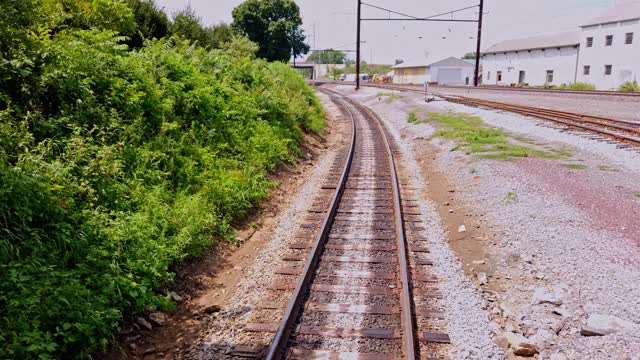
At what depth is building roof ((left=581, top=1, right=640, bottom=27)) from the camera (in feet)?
148

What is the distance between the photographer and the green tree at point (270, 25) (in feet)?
183

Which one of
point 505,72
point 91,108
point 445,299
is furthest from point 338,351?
point 505,72

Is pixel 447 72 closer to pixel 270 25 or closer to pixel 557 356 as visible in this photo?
pixel 270 25

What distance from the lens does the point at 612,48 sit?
47219mm

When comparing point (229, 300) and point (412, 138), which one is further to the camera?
point (412, 138)

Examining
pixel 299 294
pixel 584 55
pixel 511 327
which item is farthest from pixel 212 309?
pixel 584 55

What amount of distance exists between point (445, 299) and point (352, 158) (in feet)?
30.1

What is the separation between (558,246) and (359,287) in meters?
3.12

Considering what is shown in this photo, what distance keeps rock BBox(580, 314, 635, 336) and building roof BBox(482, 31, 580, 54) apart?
57.7 metres

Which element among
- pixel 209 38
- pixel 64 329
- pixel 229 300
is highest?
pixel 209 38

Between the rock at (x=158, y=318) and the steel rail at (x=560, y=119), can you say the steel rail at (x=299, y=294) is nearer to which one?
the rock at (x=158, y=318)

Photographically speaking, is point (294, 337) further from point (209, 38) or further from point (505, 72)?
point (505, 72)

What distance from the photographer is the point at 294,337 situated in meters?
5.08

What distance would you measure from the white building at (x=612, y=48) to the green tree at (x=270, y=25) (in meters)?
33.5
